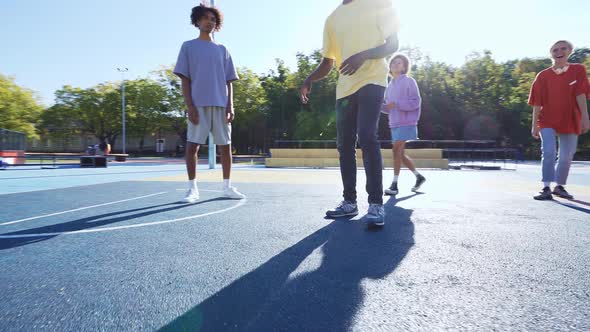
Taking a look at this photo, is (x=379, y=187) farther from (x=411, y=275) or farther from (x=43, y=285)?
(x=43, y=285)

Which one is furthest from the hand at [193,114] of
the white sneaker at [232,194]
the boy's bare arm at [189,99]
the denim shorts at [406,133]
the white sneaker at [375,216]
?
the denim shorts at [406,133]

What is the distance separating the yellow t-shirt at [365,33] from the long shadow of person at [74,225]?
6.56 feet

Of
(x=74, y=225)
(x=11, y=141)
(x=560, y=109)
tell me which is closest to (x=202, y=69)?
(x=74, y=225)

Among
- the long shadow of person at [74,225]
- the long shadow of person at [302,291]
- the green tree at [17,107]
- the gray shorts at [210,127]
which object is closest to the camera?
the long shadow of person at [302,291]

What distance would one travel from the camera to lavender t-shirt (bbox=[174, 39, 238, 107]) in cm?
381

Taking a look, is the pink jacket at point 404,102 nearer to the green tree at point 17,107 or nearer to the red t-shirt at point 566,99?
the red t-shirt at point 566,99

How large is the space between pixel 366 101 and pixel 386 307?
1.81 metres

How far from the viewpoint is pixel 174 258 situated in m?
1.71

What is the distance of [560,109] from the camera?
418cm

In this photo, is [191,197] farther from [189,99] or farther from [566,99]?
[566,99]

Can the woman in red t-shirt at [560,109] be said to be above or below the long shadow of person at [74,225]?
above

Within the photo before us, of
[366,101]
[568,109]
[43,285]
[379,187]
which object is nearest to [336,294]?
[43,285]

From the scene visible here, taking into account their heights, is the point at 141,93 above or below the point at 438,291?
above

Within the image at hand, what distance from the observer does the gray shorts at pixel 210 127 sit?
3.88m
